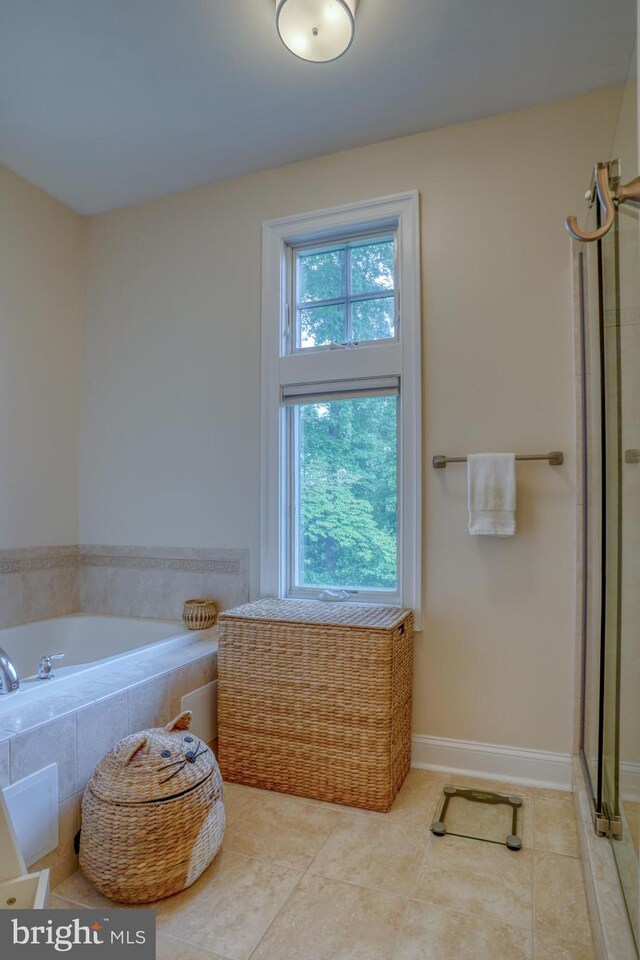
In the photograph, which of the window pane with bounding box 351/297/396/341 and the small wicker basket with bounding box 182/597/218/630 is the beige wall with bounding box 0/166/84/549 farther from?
the window pane with bounding box 351/297/396/341

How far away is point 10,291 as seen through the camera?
101 inches

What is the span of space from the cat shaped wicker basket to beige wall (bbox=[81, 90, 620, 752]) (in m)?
1.01

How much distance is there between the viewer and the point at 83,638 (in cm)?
276

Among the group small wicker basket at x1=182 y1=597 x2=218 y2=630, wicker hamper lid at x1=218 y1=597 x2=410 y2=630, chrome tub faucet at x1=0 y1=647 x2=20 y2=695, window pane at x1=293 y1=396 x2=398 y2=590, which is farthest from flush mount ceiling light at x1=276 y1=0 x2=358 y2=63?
chrome tub faucet at x1=0 y1=647 x2=20 y2=695

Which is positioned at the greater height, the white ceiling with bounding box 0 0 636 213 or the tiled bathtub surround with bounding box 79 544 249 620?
the white ceiling with bounding box 0 0 636 213

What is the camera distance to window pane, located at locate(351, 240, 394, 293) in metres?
2.44

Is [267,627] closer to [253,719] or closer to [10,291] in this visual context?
[253,719]

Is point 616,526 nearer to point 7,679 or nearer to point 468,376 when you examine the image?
point 468,376

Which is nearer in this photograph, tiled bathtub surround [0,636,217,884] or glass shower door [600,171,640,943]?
glass shower door [600,171,640,943]

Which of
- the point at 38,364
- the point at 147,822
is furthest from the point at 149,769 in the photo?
the point at 38,364

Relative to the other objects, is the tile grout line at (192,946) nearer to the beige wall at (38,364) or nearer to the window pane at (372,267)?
the beige wall at (38,364)

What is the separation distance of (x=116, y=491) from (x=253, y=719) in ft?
4.68

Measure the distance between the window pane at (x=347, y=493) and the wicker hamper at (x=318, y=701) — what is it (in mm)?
284

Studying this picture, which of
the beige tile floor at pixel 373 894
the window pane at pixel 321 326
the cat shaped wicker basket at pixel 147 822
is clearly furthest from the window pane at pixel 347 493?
the cat shaped wicker basket at pixel 147 822
